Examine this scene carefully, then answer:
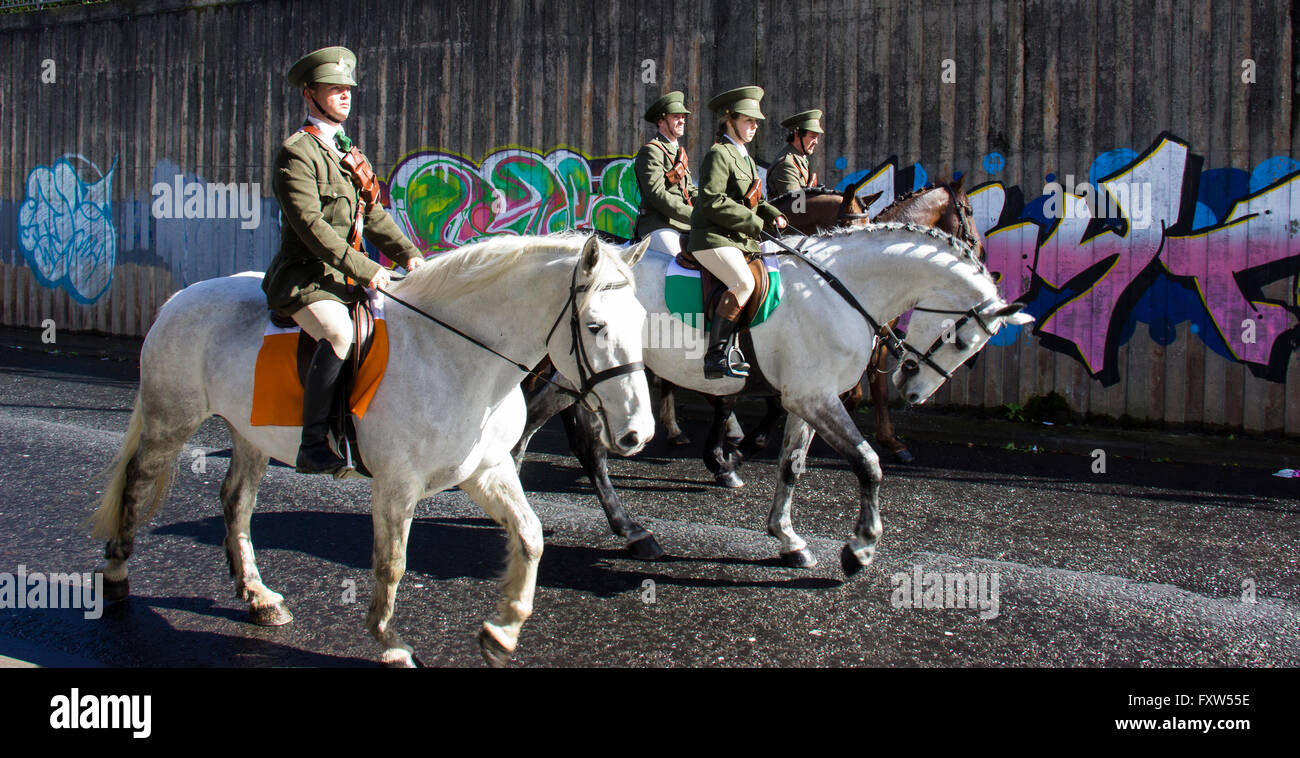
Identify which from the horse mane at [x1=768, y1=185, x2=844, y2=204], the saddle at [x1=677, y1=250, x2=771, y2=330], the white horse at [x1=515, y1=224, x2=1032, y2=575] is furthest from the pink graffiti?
the saddle at [x1=677, y1=250, x2=771, y2=330]

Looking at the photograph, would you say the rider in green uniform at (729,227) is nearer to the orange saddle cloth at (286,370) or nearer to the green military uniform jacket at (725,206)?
the green military uniform jacket at (725,206)

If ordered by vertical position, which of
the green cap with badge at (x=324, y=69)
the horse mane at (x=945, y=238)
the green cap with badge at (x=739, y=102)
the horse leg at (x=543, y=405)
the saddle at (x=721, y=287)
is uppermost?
the green cap with badge at (x=739, y=102)

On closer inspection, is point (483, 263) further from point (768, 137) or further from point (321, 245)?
point (768, 137)

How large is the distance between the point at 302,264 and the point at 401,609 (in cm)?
173

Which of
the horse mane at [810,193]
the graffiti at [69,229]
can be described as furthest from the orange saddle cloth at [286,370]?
the graffiti at [69,229]

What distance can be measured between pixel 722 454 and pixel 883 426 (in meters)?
1.83

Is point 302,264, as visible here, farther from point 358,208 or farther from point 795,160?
point 795,160

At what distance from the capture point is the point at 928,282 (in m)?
6.04

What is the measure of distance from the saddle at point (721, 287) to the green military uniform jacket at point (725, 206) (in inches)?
4.3

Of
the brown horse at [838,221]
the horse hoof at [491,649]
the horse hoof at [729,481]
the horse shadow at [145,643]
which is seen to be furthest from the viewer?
the horse hoof at [729,481]

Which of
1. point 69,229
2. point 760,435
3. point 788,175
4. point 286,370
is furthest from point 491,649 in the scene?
point 69,229

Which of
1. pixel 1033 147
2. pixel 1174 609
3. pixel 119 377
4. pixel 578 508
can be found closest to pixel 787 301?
pixel 578 508

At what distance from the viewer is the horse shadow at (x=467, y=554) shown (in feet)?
18.3
